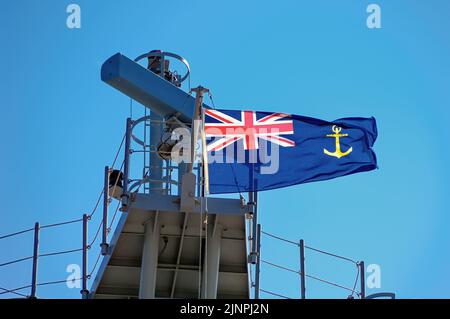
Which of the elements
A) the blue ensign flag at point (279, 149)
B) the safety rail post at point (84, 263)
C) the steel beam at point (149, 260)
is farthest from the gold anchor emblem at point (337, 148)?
the safety rail post at point (84, 263)

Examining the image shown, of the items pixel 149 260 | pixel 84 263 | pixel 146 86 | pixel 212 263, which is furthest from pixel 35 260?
pixel 146 86

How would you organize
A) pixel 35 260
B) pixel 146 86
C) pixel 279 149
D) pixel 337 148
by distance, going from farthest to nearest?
pixel 337 148 → pixel 146 86 → pixel 279 149 → pixel 35 260

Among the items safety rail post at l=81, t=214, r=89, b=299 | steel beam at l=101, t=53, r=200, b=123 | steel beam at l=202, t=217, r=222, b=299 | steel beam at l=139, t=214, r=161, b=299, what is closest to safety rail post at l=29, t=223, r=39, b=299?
safety rail post at l=81, t=214, r=89, b=299

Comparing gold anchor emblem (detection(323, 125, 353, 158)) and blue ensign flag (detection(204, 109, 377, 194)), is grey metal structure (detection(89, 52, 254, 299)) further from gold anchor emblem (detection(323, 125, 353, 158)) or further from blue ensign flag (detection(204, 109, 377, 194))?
gold anchor emblem (detection(323, 125, 353, 158))

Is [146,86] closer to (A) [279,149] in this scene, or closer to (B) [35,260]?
(A) [279,149]

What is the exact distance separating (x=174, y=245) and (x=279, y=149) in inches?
118

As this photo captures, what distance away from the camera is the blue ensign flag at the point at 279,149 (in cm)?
1878

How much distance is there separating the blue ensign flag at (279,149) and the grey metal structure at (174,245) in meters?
0.68

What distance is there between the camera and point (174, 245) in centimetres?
1812

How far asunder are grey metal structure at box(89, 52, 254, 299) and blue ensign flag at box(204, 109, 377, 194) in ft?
2.24

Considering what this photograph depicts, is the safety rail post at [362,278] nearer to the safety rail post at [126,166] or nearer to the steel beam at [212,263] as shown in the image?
the steel beam at [212,263]

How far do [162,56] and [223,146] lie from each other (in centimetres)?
280
